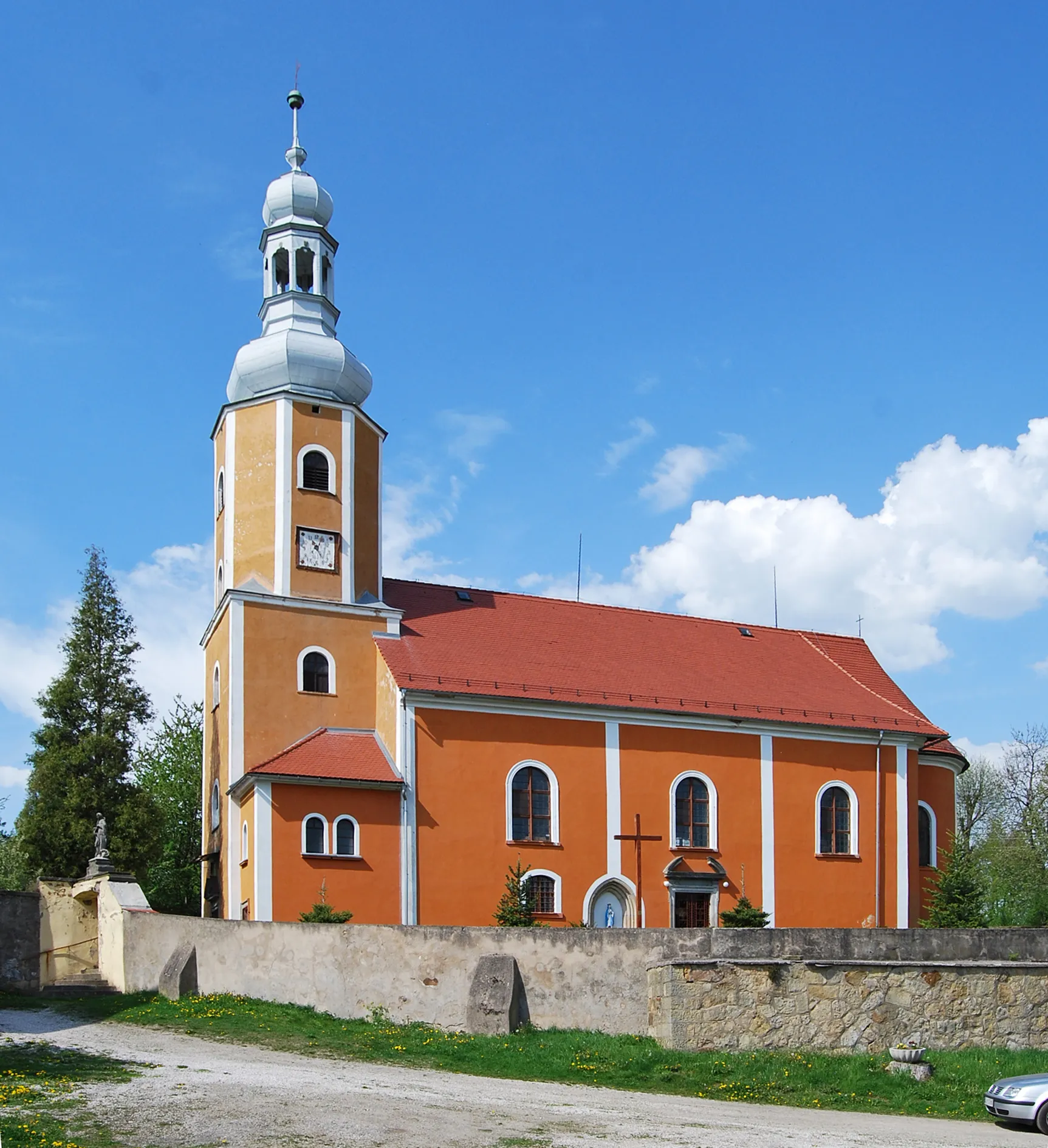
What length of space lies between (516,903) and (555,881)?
4113 mm

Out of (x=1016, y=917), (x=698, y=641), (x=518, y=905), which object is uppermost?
(x=698, y=641)

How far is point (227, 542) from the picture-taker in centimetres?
3156

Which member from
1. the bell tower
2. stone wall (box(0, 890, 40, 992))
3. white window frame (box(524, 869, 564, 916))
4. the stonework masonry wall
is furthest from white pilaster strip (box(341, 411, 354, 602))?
the stonework masonry wall

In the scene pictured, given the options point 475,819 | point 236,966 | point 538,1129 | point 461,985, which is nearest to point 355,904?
point 475,819

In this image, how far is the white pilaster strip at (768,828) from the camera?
105 ft

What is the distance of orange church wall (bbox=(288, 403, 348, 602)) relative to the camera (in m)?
31.1

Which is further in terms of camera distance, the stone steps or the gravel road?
the stone steps

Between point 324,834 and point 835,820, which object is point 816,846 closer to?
point 835,820

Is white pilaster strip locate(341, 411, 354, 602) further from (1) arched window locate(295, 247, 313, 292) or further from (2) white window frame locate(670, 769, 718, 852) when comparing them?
(2) white window frame locate(670, 769, 718, 852)

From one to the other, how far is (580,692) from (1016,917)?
19.3 meters

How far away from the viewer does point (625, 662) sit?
3378 cm

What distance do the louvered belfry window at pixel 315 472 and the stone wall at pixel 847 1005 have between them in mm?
15647

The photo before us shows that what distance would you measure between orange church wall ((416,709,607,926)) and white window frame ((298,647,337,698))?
239 cm

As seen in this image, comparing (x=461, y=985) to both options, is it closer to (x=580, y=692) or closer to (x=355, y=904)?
(x=355, y=904)
